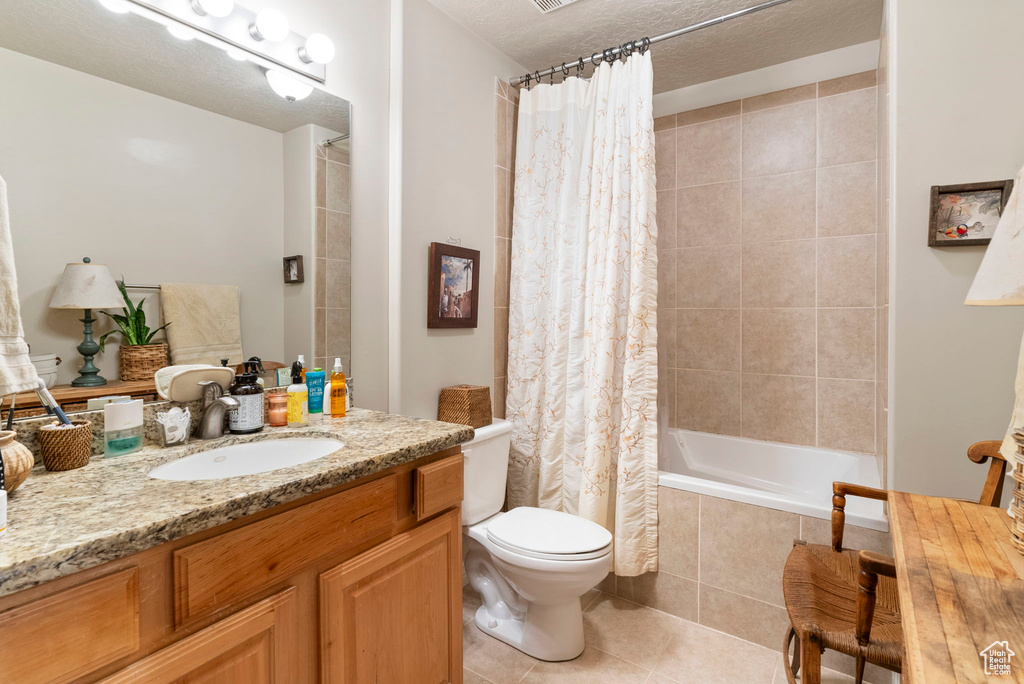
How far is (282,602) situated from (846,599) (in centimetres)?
141

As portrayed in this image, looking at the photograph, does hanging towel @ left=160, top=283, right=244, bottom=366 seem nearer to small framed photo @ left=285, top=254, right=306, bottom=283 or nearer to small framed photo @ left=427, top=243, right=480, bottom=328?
small framed photo @ left=285, top=254, right=306, bottom=283

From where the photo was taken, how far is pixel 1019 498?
87cm

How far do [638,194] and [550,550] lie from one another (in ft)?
4.50

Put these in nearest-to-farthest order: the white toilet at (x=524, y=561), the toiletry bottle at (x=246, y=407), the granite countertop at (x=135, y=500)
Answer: the granite countertop at (x=135, y=500), the toiletry bottle at (x=246, y=407), the white toilet at (x=524, y=561)

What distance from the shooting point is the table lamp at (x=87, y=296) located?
1167 mm

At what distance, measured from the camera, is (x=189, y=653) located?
0.82 m

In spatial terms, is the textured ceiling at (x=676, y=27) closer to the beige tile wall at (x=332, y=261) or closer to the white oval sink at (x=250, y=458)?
the beige tile wall at (x=332, y=261)

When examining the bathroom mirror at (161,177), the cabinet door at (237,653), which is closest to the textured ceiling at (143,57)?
the bathroom mirror at (161,177)

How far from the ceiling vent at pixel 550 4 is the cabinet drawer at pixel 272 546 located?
74.4 inches

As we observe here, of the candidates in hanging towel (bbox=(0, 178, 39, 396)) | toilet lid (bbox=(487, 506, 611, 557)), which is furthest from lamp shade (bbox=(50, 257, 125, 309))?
toilet lid (bbox=(487, 506, 611, 557))

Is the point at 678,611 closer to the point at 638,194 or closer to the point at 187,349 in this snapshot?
the point at 638,194

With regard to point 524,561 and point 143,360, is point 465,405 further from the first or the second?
point 143,360

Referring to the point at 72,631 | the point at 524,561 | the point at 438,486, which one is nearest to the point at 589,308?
the point at 524,561

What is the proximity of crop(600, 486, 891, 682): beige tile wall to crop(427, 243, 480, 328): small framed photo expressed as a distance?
3.59 feet
